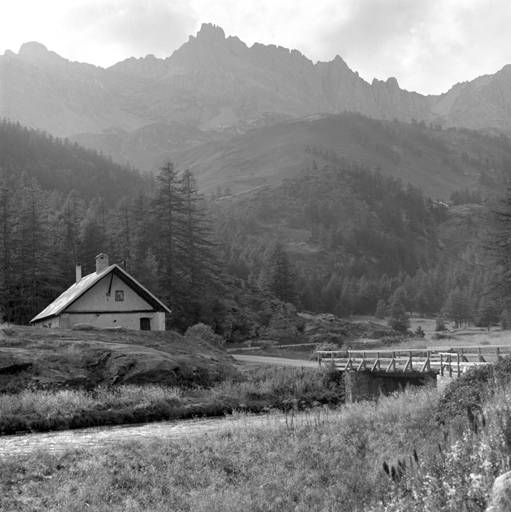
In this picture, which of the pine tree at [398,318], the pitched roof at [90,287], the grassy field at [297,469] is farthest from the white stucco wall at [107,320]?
the pine tree at [398,318]

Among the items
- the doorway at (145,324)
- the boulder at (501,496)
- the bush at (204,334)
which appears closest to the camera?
the boulder at (501,496)

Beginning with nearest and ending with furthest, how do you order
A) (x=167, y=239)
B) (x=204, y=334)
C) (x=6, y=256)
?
(x=204, y=334), (x=6, y=256), (x=167, y=239)

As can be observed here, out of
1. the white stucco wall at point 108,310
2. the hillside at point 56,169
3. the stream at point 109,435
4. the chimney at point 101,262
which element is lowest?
the stream at point 109,435

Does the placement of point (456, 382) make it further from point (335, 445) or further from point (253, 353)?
point (253, 353)

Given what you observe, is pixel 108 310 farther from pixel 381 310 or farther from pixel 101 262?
pixel 381 310

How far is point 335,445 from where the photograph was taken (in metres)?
19.1

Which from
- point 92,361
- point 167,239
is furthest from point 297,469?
point 167,239

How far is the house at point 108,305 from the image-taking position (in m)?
48.0

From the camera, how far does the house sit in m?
48.0

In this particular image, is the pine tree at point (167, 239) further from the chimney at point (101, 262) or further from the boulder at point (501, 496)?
the boulder at point (501, 496)

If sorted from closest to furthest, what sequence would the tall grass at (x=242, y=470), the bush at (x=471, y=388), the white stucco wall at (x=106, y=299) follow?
the tall grass at (x=242, y=470)
the bush at (x=471, y=388)
the white stucco wall at (x=106, y=299)

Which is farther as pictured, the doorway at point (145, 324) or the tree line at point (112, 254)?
the tree line at point (112, 254)

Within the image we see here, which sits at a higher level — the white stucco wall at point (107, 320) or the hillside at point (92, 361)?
the white stucco wall at point (107, 320)

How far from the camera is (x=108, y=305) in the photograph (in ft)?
161
